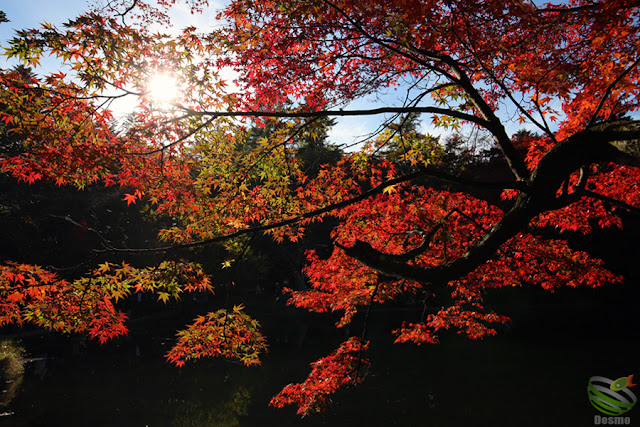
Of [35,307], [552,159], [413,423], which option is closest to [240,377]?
[413,423]

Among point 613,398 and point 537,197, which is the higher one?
point 537,197

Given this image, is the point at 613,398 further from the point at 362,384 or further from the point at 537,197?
the point at 537,197

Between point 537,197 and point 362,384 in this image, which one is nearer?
point 537,197

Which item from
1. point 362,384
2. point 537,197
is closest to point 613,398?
point 362,384

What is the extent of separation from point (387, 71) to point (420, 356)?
10.9 m

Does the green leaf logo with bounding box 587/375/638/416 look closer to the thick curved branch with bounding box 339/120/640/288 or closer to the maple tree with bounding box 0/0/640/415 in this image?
the maple tree with bounding box 0/0/640/415

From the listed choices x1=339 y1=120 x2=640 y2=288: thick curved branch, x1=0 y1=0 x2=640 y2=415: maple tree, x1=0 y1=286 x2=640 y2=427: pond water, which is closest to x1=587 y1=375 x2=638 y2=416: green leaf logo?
x1=0 y1=286 x2=640 y2=427: pond water

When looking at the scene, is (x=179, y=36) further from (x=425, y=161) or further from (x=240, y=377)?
(x=240, y=377)

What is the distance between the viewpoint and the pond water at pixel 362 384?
8.13 meters

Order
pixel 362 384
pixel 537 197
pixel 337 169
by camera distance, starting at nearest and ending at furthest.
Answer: pixel 537 197, pixel 337 169, pixel 362 384

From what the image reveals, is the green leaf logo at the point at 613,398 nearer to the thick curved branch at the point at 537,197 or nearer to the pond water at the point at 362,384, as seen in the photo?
the pond water at the point at 362,384

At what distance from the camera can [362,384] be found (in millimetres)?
9977

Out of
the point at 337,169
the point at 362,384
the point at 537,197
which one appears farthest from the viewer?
the point at 362,384

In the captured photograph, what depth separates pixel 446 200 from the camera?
5.93m
